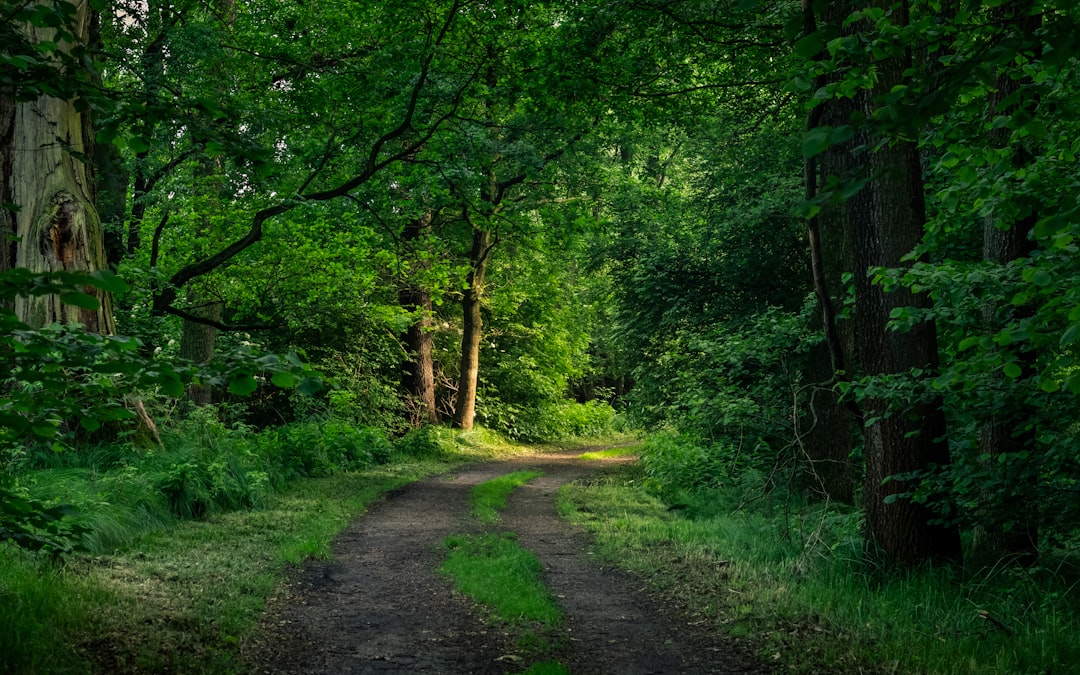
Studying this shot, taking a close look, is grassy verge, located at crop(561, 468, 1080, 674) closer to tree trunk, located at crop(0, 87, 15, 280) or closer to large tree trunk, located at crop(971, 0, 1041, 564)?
large tree trunk, located at crop(971, 0, 1041, 564)

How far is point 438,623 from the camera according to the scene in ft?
21.7

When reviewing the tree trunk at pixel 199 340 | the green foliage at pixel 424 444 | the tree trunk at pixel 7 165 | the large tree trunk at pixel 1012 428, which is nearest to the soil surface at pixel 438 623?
the large tree trunk at pixel 1012 428

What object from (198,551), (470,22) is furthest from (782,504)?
(470,22)

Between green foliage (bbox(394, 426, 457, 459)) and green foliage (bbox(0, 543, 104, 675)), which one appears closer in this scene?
green foliage (bbox(0, 543, 104, 675))

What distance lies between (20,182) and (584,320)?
23.4m

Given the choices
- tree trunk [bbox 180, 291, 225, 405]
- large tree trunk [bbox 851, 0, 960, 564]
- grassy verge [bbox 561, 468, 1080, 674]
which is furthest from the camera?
tree trunk [bbox 180, 291, 225, 405]

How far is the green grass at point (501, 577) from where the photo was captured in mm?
6781

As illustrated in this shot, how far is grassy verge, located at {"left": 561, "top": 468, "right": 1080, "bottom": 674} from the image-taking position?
16.8 ft

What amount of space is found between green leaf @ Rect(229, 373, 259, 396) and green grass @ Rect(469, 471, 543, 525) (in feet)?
29.3

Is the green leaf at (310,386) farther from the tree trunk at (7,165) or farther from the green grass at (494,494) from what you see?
the green grass at (494,494)

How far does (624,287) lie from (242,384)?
15.9 meters

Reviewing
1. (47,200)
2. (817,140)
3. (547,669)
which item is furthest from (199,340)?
(817,140)

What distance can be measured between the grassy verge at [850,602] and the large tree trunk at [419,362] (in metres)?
15.4

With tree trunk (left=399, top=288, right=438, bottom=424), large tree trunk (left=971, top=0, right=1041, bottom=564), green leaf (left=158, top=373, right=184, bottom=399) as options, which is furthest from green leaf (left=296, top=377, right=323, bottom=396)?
tree trunk (left=399, top=288, right=438, bottom=424)
